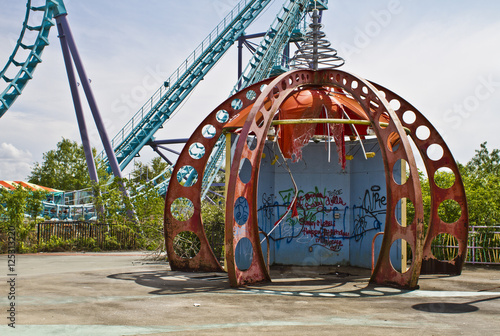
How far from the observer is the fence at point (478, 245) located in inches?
577

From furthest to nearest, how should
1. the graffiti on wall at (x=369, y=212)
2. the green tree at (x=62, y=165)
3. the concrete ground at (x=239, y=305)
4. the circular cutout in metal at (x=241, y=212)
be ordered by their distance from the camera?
the green tree at (x=62, y=165) < the graffiti on wall at (x=369, y=212) < the circular cutout in metal at (x=241, y=212) < the concrete ground at (x=239, y=305)

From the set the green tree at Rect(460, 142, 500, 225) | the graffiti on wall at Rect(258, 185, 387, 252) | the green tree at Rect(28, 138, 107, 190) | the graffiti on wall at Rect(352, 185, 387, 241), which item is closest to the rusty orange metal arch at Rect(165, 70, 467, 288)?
the graffiti on wall at Rect(352, 185, 387, 241)

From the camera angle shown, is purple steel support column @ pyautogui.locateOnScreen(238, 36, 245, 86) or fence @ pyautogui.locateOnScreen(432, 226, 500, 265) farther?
purple steel support column @ pyautogui.locateOnScreen(238, 36, 245, 86)

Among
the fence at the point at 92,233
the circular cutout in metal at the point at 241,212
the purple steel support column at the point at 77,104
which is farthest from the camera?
the purple steel support column at the point at 77,104

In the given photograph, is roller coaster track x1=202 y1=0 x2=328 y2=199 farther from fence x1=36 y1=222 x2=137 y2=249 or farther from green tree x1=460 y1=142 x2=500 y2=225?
green tree x1=460 y1=142 x2=500 y2=225

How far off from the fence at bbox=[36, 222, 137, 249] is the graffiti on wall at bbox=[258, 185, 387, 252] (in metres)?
8.18

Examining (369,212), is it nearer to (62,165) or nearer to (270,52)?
(270,52)

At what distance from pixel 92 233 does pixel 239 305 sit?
45.0 feet

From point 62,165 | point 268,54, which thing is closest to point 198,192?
point 268,54

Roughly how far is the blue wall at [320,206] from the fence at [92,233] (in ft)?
26.9

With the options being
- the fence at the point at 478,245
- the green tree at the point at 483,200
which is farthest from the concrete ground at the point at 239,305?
the green tree at the point at 483,200

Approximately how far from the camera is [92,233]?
20.2 m

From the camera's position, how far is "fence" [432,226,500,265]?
48.1 feet

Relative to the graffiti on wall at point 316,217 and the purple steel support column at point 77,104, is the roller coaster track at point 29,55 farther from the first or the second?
the graffiti on wall at point 316,217
